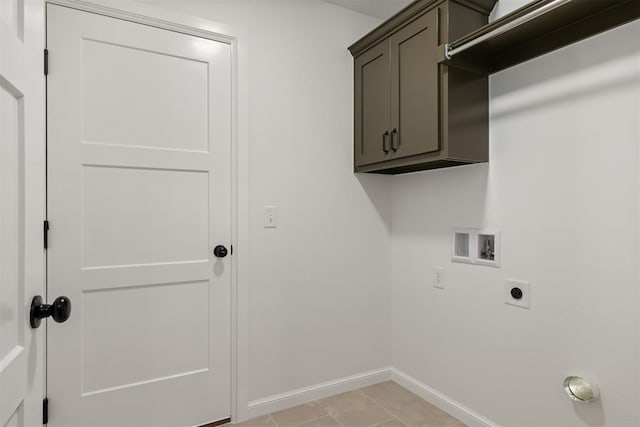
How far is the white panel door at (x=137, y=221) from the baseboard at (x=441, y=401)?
116 cm

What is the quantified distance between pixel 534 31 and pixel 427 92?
50 centimetres

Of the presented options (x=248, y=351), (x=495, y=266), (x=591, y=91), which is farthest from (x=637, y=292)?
(x=248, y=351)

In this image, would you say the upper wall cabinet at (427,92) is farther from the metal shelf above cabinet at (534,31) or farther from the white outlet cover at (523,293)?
the white outlet cover at (523,293)

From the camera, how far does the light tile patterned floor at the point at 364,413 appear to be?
205 centimetres

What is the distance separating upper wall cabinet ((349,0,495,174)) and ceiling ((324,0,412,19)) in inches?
11.8

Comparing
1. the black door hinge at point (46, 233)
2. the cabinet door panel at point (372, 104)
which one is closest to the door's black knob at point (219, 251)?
the black door hinge at point (46, 233)

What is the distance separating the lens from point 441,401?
2.19 meters

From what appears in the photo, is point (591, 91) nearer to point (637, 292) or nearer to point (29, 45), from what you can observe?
point (637, 292)

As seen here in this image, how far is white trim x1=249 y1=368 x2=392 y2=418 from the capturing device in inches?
84.8

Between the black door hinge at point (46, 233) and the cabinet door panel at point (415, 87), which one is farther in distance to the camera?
the cabinet door panel at point (415, 87)

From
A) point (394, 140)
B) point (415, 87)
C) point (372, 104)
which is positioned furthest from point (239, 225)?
point (415, 87)

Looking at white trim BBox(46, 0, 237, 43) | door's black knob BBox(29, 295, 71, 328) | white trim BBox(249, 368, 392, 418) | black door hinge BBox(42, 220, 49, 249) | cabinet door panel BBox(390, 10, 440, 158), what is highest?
white trim BBox(46, 0, 237, 43)

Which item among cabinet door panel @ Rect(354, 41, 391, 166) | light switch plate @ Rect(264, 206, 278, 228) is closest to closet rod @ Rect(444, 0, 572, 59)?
cabinet door panel @ Rect(354, 41, 391, 166)

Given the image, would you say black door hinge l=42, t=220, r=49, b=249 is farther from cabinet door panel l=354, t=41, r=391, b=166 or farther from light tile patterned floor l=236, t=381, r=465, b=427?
cabinet door panel l=354, t=41, r=391, b=166
